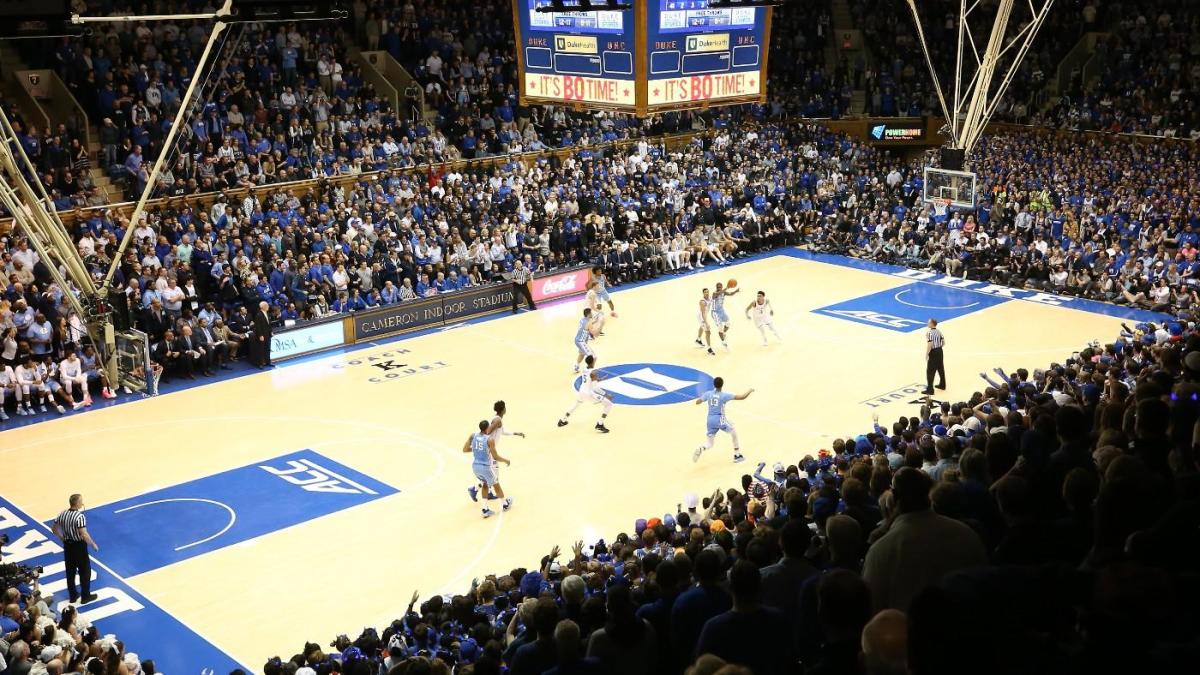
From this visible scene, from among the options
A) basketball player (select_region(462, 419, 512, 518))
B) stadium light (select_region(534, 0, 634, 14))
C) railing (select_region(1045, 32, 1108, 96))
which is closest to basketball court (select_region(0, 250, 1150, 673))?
basketball player (select_region(462, 419, 512, 518))

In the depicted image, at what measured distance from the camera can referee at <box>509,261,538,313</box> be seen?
30.6m

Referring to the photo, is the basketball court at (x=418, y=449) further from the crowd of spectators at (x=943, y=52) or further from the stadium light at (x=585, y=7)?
the crowd of spectators at (x=943, y=52)

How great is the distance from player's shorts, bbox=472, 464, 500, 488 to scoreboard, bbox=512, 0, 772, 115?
22.8ft

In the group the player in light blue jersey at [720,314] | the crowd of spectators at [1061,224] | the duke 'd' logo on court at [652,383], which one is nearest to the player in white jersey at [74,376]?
the duke 'd' logo on court at [652,383]

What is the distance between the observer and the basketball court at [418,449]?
16.2 m

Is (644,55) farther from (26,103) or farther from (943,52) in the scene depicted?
(943,52)

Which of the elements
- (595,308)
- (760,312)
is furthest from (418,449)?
(760,312)

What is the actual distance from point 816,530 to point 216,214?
71.3ft

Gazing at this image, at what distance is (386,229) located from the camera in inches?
1180

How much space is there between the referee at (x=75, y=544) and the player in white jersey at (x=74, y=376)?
27.6ft

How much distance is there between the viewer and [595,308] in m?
26.5

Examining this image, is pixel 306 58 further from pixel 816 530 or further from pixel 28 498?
pixel 816 530

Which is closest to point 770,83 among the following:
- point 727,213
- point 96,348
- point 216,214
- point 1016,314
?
point 727,213

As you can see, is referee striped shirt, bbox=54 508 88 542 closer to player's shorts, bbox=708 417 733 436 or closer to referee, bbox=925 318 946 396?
player's shorts, bbox=708 417 733 436
